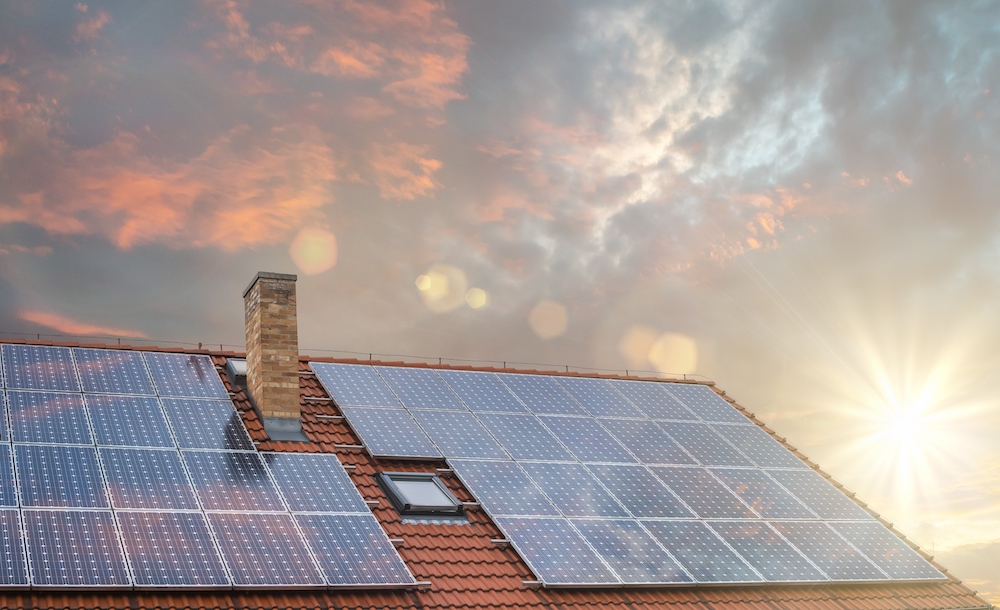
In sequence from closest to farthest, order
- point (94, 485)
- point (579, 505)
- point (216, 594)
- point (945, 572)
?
point (216, 594) → point (94, 485) → point (579, 505) → point (945, 572)

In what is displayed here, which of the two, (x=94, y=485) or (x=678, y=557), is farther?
(x=678, y=557)

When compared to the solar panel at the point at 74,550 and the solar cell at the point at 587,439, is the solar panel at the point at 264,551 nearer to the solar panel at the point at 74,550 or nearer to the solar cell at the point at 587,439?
the solar panel at the point at 74,550

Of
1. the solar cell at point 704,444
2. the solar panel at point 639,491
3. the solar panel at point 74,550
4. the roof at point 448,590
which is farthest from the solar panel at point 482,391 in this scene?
the solar panel at point 74,550

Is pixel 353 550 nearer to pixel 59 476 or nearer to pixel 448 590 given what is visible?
pixel 448 590

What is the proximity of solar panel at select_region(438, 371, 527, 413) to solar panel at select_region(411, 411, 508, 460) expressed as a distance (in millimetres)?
709

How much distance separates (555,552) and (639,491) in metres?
3.07

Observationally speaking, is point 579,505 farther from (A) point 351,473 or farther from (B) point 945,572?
(B) point 945,572

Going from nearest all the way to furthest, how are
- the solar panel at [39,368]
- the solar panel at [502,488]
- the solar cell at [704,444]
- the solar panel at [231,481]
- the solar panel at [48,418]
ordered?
the solar panel at [231,481] → the solar panel at [48,418] → the solar panel at [39,368] → the solar panel at [502,488] → the solar cell at [704,444]

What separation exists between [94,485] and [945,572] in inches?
622

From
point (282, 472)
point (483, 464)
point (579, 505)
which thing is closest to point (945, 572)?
point (579, 505)

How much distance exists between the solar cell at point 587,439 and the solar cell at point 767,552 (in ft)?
8.38

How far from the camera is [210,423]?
1730 cm

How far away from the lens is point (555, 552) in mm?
16578

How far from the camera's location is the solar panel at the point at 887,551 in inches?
754
